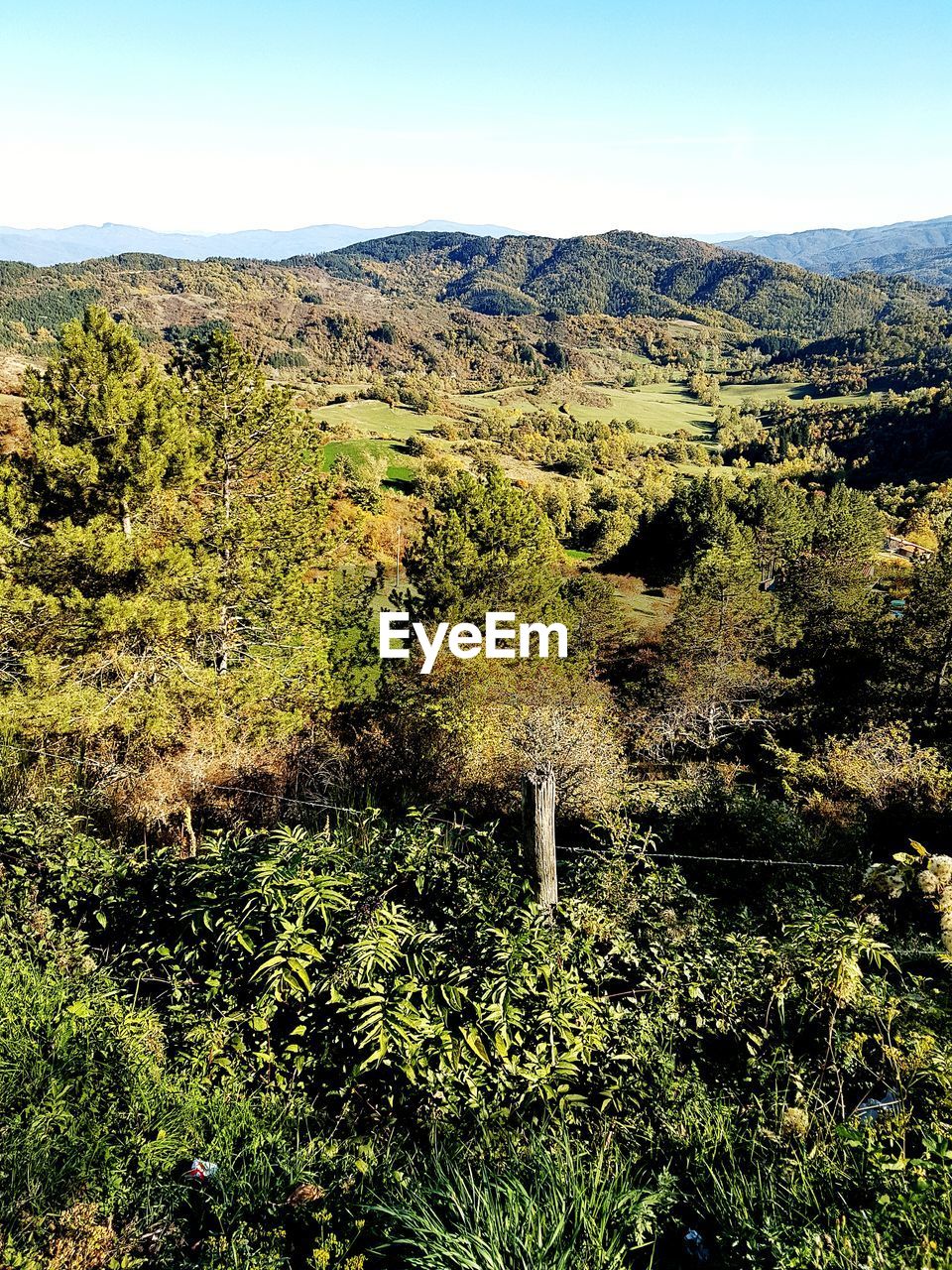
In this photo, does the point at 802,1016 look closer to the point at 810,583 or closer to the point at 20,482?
the point at 20,482

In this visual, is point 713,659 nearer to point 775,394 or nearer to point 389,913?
point 389,913

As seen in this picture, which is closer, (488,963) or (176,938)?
(488,963)

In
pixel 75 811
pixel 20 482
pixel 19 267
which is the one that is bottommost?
pixel 75 811

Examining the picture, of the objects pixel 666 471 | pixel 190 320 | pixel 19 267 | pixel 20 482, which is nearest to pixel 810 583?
pixel 20 482

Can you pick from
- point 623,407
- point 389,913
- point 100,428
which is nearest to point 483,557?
point 100,428

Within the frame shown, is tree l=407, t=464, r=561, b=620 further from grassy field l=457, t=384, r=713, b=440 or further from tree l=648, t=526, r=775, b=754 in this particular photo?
grassy field l=457, t=384, r=713, b=440

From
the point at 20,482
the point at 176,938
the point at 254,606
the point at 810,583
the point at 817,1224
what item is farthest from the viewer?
the point at 810,583
